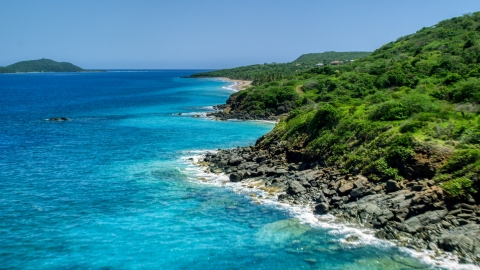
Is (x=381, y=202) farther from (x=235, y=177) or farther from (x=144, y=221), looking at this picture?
(x=144, y=221)

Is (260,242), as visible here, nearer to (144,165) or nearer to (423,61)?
(144,165)

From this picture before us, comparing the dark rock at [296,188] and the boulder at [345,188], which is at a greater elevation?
the boulder at [345,188]

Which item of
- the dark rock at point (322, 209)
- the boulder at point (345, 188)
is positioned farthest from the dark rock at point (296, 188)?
the dark rock at point (322, 209)

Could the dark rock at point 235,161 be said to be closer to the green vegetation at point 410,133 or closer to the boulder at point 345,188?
the green vegetation at point 410,133

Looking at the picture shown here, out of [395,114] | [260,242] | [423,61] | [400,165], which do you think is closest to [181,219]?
[260,242]

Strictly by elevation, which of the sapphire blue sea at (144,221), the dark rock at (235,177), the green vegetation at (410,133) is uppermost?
the green vegetation at (410,133)

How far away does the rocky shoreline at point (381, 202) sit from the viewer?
22.5 m

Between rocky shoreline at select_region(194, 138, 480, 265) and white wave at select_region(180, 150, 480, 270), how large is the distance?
0.47 metres

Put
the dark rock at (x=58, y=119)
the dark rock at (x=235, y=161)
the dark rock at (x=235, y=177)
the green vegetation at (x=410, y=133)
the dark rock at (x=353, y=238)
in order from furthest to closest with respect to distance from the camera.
A: the dark rock at (x=58, y=119) < the dark rock at (x=235, y=161) < the dark rock at (x=235, y=177) < the green vegetation at (x=410, y=133) < the dark rock at (x=353, y=238)

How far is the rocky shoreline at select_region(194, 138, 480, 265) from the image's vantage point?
2250 centimetres

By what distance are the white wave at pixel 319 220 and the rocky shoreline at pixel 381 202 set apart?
0.47m

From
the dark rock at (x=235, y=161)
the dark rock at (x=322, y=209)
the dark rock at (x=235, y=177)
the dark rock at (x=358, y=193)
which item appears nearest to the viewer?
the dark rock at (x=322, y=209)

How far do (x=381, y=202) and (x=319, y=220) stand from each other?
15.5 feet

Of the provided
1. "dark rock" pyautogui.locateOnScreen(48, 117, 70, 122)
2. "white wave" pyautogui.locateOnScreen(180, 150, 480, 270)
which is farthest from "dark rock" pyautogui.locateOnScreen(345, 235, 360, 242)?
"dark rock" pyautogui.locateOnScreen(48, 117, 70, 122)
